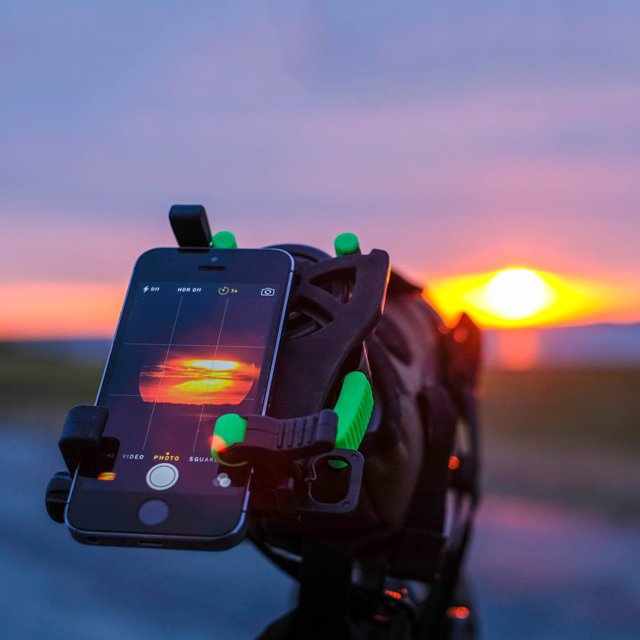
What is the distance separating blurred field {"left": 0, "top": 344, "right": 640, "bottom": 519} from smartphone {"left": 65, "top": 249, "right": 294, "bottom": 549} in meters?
2.03

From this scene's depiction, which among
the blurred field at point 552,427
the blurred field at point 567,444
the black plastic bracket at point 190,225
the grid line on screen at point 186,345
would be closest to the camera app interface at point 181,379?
the grid line on screen at point 186,345

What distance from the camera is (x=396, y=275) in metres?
2.03

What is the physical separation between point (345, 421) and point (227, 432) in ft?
0.57

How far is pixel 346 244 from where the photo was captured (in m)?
1.49

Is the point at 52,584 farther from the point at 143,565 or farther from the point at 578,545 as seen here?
the point at 578,545

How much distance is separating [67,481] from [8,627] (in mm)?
2555

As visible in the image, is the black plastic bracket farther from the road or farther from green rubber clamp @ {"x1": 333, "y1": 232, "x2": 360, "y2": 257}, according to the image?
the road

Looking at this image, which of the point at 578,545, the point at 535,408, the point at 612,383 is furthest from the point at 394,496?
the point at 612,383

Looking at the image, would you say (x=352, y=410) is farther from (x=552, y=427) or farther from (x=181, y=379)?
(x=552, y=427)

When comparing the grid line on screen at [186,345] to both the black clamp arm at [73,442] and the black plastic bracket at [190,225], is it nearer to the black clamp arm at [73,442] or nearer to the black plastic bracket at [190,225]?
the black clamp arm at [73,442]

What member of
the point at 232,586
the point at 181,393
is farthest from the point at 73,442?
the point at 232,586

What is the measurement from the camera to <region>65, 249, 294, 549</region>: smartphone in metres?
1.21

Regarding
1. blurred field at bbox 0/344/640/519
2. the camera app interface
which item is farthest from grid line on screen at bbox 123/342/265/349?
blurred field at bbox 0/344/640/519

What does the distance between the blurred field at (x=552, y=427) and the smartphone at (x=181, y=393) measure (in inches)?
80.1
